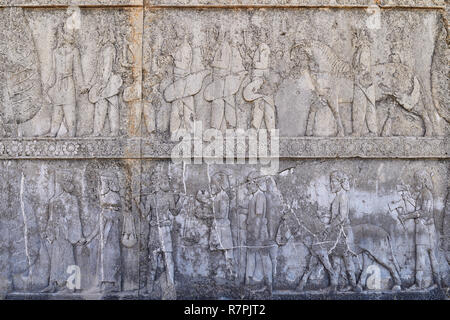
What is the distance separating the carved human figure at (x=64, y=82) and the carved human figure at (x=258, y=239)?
2340 millimetres

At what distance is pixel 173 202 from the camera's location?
279 inches

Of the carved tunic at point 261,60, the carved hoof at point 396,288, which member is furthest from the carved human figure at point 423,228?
the carved tunic at point 261,60

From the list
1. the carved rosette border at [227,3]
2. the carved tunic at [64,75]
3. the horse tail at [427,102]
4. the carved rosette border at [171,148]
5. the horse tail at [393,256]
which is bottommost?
the horse tail at [393,256]

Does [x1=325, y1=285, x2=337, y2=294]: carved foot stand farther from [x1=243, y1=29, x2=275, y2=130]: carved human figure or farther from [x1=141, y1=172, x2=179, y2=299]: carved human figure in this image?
[x1=243, y1=29, x2=275, y2=130]: carved human figure

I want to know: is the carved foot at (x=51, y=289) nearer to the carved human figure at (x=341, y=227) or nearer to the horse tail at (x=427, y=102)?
the carved human figure at (x=341, y=227)

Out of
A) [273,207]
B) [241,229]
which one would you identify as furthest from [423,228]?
[241,229]

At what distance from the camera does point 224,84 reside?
23.6 feet

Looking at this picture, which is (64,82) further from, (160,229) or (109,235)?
(160,229)

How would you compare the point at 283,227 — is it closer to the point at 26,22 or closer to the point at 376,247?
the point at 376,247

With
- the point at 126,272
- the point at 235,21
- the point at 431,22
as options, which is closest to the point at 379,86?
the point at 431,22

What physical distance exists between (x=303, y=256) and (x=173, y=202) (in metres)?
1.68

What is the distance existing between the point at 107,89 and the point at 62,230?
1769 millimetres

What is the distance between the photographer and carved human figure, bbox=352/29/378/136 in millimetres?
7184

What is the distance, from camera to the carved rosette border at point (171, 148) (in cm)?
707
